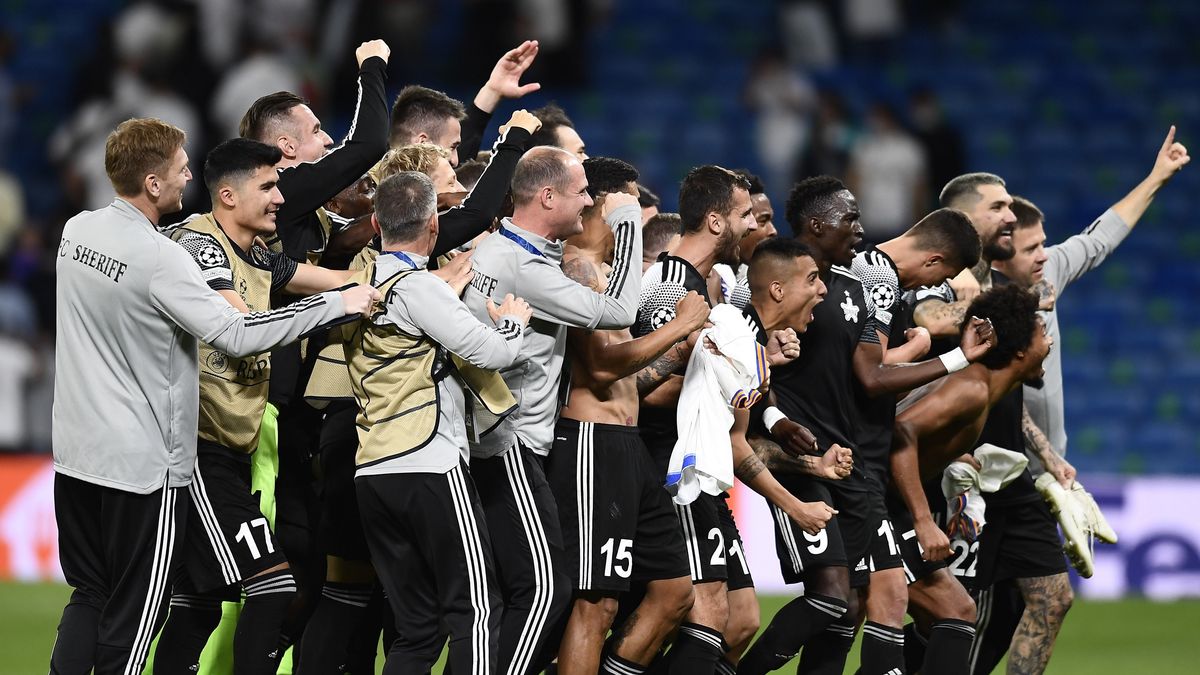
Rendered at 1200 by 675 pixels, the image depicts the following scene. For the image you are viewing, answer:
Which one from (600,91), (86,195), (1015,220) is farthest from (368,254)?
(600,91)

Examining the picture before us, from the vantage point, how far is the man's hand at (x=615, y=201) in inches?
246

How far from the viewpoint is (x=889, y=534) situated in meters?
6.93

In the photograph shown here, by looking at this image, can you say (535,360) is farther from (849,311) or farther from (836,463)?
(849,311)

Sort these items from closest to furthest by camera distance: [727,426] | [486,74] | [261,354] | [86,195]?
[261,354] → [727,426] → [86,195] → [486,74]

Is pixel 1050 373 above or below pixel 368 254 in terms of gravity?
above

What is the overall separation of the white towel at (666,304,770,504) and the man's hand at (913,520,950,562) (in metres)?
1.04

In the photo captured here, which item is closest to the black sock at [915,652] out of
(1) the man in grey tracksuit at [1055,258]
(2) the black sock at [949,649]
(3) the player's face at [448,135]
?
(2) the black sock at [949,649]

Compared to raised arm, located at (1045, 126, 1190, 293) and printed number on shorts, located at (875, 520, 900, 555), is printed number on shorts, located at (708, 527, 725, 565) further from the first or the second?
raised arm, located at (1045, 126, 1190, 293)

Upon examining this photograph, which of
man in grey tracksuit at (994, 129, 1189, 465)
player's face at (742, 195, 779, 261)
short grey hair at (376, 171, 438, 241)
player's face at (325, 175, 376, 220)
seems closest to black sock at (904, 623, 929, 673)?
man in grey tracksuit at (994, 129, 1189, 465)

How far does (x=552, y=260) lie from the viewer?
6.11 meters

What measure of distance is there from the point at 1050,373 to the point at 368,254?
3615mm

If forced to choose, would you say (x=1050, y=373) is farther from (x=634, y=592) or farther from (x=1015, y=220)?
(x=634, y=592)

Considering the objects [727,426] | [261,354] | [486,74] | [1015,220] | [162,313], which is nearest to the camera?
[162,313]

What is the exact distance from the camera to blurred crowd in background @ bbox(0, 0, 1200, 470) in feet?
49.7
